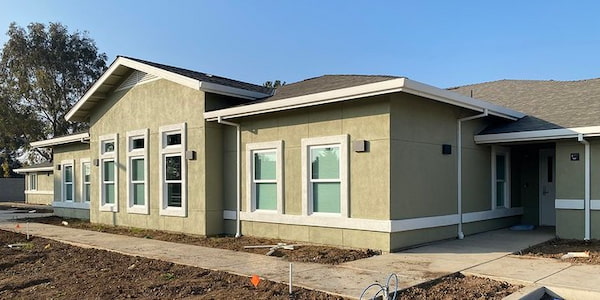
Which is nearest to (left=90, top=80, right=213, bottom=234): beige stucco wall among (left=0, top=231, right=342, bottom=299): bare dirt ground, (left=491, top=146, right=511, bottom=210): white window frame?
(left=0, top=231, right=342, bottom=299): bare dirt ground

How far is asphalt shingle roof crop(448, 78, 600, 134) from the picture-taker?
10.7m

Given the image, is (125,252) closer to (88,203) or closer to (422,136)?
(422,136)

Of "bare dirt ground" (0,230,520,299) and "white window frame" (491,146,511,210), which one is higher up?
"white window frame" (491,146,511,210)

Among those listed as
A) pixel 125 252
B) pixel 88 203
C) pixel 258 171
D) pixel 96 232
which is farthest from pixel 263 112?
pixel 88 203

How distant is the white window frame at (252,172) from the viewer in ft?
34.9

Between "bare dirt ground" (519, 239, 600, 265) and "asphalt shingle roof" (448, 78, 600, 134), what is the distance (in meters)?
2.47

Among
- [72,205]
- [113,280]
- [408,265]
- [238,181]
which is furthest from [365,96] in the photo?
[72,205]

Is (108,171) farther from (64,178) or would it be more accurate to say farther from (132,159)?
(64,178)

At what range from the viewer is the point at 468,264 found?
7645 mm

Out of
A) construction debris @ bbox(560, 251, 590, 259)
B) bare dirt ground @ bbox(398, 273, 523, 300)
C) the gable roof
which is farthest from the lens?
the gable roof

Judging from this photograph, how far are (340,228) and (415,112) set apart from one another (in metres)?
2.77

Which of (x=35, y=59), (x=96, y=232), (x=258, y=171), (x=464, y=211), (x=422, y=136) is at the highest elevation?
(x=35, y=59)

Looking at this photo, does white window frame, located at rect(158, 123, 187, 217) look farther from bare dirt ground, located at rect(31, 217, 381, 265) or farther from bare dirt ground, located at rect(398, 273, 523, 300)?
bare dirt ground, located at rect(398, 273, 523, 300)

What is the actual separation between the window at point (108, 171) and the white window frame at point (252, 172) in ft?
18.3
